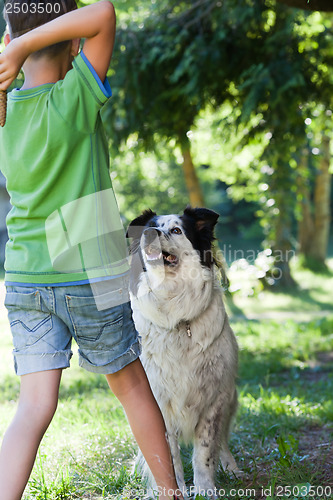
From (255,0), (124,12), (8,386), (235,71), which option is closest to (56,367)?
(8,386)

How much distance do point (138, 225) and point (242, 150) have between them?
3.74 meters

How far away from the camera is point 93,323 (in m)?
2.11

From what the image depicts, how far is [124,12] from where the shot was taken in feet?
28.3

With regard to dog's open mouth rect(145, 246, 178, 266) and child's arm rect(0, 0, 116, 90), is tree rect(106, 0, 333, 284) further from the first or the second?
child's arm rect(0, 0, 116, 90)

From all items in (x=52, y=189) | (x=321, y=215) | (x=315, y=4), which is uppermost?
(x=315, y=4)

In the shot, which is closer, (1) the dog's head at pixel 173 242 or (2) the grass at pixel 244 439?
(2) the grass at pixel 244 439

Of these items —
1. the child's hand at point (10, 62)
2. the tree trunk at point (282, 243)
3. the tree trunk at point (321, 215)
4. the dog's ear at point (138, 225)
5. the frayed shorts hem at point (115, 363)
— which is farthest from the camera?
the tree trunk at point (321, 215)

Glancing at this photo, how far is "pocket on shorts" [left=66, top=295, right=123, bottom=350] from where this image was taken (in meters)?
2.08

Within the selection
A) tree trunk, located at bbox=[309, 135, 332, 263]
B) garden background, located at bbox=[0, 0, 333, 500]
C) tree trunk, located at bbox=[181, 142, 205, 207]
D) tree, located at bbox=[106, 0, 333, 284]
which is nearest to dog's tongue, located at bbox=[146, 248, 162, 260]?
garden background, located at bbox=[0, 0, 333, 500]

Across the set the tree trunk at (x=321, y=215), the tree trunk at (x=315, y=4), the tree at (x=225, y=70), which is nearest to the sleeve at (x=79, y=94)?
the tree trunk at (x=315, y=4)

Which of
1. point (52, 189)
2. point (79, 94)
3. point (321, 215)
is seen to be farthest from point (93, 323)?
point (321, 215)

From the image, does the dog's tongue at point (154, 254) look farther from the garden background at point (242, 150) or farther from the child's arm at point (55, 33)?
the child's arm at point (55, 33)

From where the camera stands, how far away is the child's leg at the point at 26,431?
76.4 inches

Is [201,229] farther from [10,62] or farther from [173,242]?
[10,62]
